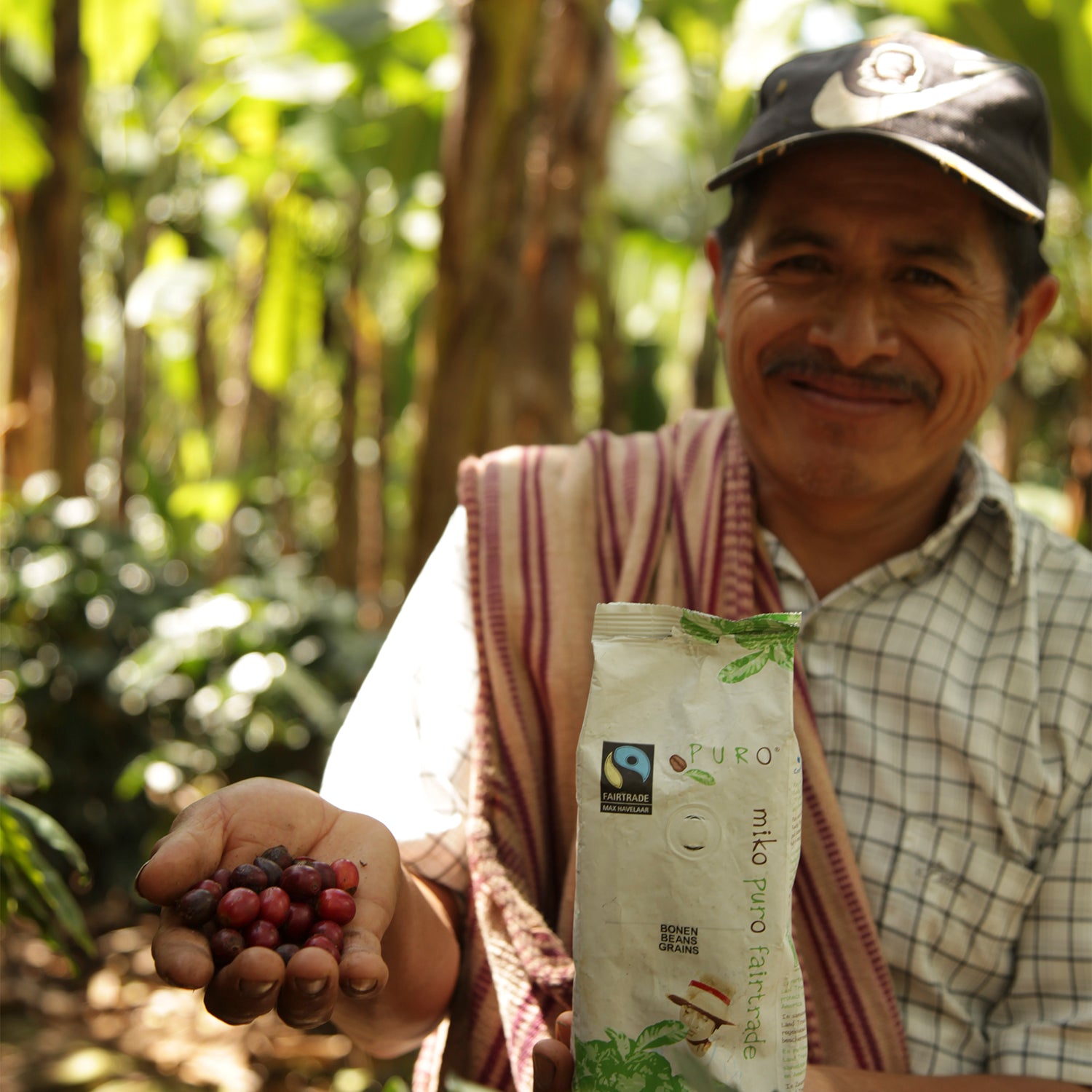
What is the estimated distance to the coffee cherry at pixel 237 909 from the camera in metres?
1.01

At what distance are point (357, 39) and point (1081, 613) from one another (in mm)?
3714

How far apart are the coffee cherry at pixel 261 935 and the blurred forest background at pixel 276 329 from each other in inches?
24.6

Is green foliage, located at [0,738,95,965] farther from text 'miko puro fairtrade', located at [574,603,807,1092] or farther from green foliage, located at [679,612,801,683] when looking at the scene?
green foliage, located at [679,612,801,683]

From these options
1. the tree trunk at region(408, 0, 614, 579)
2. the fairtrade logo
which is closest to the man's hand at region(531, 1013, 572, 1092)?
the fairtrade logo

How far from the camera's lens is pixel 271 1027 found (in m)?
3.89

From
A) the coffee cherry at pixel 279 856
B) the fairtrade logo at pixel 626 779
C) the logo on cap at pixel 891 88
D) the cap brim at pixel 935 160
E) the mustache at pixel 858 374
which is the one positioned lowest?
the coffee cherry at pixel 279 856

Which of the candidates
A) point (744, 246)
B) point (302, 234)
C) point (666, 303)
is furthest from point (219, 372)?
point (744, 246)

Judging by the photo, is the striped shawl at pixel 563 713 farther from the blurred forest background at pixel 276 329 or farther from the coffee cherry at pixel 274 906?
the blurred forest background at pixel 276 329

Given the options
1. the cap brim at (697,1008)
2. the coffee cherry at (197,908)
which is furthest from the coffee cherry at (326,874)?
the cap brim at (697,1008)

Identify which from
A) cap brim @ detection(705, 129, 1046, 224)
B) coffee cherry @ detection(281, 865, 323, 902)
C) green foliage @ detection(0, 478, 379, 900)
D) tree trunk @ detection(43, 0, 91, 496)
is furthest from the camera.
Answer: tree trunk @ detection(43, 0, 91, 496)

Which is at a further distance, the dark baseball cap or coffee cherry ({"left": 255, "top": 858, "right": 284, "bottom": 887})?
the dark baseball cap

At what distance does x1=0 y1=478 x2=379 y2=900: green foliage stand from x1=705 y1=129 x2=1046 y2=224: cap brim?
2461 millimetres

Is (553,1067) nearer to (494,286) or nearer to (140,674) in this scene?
(494,286)

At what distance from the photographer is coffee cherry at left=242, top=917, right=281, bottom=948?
100cm
